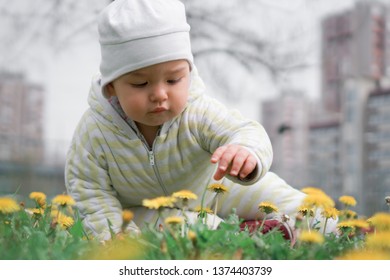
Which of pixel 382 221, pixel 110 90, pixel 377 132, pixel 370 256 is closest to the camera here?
pixel 370 256

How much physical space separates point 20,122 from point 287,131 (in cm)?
385

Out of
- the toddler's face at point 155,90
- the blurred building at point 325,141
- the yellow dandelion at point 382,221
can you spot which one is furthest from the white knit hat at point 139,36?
the blurred building at point 325,141

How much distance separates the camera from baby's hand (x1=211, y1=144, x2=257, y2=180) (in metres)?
1.27

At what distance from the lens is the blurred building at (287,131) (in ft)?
24.4

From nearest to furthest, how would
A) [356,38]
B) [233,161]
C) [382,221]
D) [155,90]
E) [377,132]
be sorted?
1. [382,221]
2. [233,161]
3. [155,90]
4. [356,38]
5. [377,132]

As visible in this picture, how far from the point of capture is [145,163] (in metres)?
1.82

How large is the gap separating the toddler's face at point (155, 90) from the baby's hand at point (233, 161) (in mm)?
262

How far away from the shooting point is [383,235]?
104 centimetres

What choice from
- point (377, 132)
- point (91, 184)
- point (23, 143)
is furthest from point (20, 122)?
point (377, 132)

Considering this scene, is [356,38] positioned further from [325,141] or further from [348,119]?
[325,141]

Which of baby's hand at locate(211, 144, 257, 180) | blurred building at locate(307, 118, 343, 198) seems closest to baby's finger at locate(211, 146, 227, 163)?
baby's hand at locate(211, 144, 257, 180)

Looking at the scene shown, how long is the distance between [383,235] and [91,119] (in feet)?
3.65

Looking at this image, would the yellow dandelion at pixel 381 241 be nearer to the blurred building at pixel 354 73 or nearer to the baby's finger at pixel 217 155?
the baby's finger at pixel 217 155
